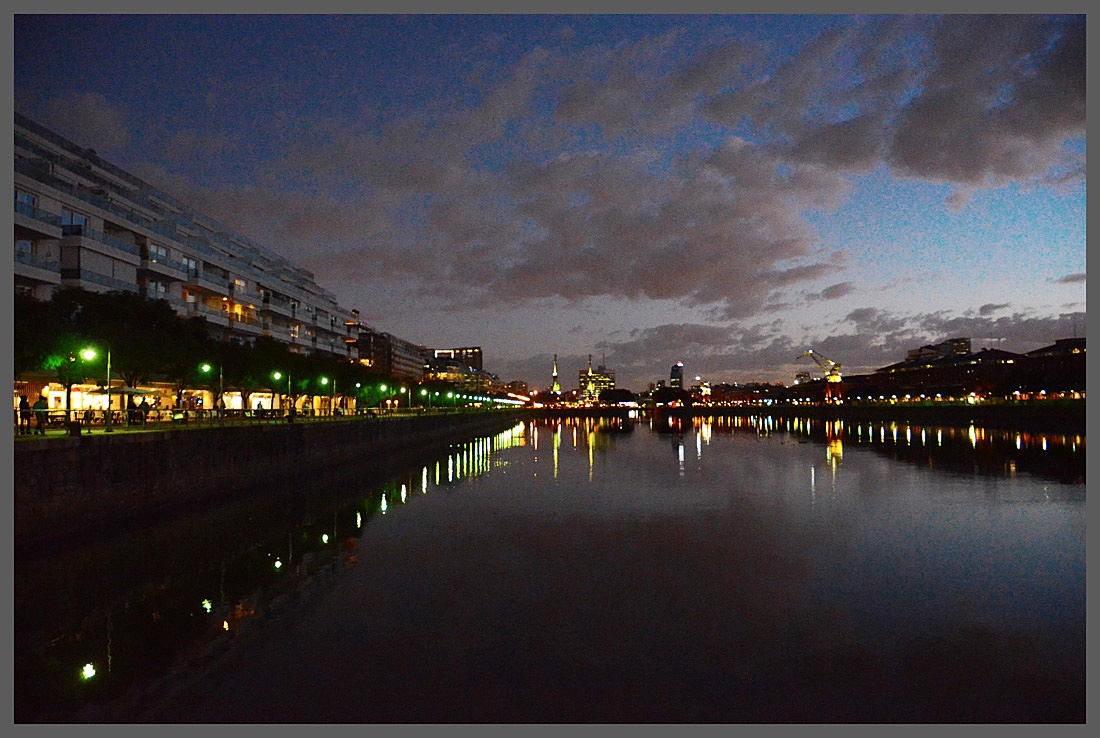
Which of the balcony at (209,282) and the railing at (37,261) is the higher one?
the balcony at (209,282)

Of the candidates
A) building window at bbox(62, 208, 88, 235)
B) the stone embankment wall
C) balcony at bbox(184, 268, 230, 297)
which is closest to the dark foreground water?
the stone embankment wall

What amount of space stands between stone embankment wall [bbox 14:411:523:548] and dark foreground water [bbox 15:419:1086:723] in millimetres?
1236

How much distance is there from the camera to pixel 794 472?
141 feet

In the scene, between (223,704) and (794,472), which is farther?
(794,472)

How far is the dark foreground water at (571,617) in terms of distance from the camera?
10.6m

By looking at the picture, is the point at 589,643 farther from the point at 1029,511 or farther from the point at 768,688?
the point at 1029,511

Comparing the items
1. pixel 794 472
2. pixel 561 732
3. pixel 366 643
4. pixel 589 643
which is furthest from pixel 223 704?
pixel 794 472

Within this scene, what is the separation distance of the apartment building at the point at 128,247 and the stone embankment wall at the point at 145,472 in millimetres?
16245

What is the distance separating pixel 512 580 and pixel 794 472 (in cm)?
2951

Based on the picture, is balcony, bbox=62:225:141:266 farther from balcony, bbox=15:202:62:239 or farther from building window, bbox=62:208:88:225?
balcony, bbox=15:202:62:239

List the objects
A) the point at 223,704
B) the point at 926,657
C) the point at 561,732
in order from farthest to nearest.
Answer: the point at 926,657 < the point at 223,704 < the point at 561,732

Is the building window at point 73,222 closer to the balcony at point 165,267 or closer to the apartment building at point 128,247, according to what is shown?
the apartment building at point 128,247

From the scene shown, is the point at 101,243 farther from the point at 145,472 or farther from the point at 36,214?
the point at 145,472

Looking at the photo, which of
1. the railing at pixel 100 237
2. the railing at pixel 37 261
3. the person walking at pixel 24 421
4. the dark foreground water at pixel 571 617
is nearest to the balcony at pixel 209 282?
the railing at pixel 100 237
